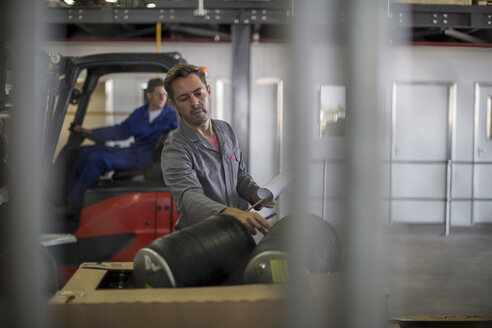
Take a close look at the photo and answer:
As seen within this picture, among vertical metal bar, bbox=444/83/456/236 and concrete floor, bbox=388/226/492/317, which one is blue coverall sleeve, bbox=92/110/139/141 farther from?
vertical metal bar, bbox=444/83/456/236

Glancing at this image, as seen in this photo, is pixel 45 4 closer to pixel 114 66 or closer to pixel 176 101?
pixel 176 101

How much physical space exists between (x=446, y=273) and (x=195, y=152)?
4.11 m

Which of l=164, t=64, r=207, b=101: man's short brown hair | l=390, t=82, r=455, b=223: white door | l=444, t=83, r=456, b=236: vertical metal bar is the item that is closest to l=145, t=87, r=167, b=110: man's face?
l=164, t=64, r=207, b=101: man's short brown hair

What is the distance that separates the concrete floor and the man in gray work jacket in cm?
111

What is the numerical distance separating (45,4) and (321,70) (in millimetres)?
615

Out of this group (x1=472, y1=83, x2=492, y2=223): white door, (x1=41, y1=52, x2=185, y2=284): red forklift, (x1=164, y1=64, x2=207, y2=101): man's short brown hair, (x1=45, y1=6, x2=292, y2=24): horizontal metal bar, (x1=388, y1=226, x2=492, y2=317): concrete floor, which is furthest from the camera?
(x1=472, y1=83, x2=492, y2=223): white door

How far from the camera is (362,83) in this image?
3.05ft

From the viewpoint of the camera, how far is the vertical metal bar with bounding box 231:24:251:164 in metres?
6.58

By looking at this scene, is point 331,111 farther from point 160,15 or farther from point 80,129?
point 160,15

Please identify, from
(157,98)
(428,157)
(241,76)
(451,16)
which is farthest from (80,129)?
(428,157)

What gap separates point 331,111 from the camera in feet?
3.15

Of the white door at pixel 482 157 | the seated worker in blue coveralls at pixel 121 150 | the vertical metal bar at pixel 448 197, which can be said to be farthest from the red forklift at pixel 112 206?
the white door at pixel 482 157

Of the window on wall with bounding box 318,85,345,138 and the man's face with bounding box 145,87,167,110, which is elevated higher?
the man's face with bounding box 145,87,167,110

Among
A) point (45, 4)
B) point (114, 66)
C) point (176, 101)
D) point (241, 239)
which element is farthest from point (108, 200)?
point (45, 4)
